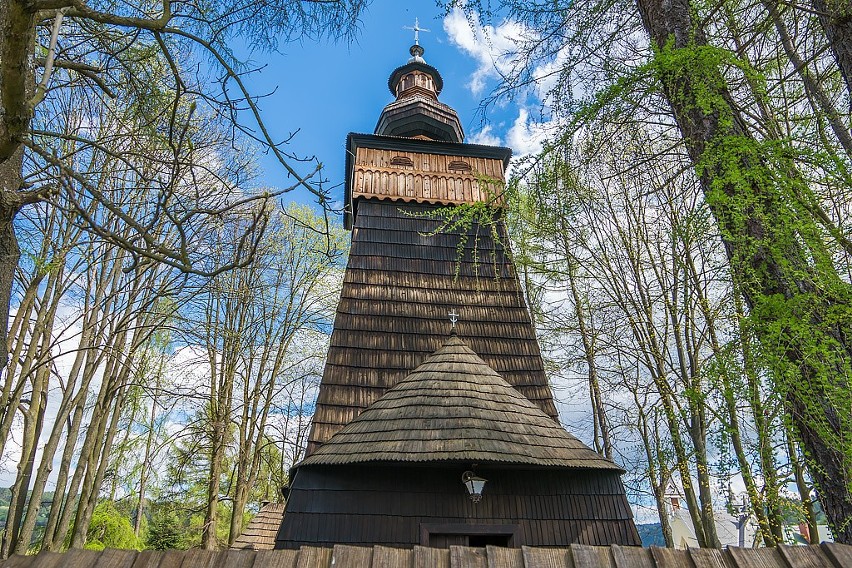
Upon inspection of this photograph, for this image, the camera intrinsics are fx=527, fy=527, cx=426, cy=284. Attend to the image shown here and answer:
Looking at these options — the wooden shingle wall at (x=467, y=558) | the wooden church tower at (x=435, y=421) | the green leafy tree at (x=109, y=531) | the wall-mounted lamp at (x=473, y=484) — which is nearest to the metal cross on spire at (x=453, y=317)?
the wooden church tower at (x=435, y=421)

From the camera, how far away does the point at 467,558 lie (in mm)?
1924

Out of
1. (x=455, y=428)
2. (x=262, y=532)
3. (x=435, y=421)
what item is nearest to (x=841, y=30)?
(x=455, y=428)

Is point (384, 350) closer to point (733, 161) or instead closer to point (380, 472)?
point (380, 472)

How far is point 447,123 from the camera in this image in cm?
1274

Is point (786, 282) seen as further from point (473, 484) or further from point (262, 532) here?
point (262, 532)

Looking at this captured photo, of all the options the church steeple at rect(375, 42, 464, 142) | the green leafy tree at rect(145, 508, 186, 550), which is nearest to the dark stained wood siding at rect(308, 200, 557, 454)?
the church steeple at rect(375, 42, 464, 142)

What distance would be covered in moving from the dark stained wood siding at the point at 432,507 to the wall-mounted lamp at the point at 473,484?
134 millimetres

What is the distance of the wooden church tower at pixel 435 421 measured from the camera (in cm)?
572

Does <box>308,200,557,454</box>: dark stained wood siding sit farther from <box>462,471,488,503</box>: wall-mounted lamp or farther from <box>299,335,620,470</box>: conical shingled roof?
<box>462,471,488,503</box>: wall-mounted lamp

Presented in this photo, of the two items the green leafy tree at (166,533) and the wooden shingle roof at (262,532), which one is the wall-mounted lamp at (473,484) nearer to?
the wooden shingle roof at (262,532)

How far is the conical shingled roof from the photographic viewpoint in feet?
18.0

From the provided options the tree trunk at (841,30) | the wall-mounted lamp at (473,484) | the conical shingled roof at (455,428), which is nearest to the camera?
the tree trunk at (841,30)

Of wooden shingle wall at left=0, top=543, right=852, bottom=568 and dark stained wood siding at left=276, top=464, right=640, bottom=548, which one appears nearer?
wooden shingle wall at left=0, top=543, right=852, bottom=568

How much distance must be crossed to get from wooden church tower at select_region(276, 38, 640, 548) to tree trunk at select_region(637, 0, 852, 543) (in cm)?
159
